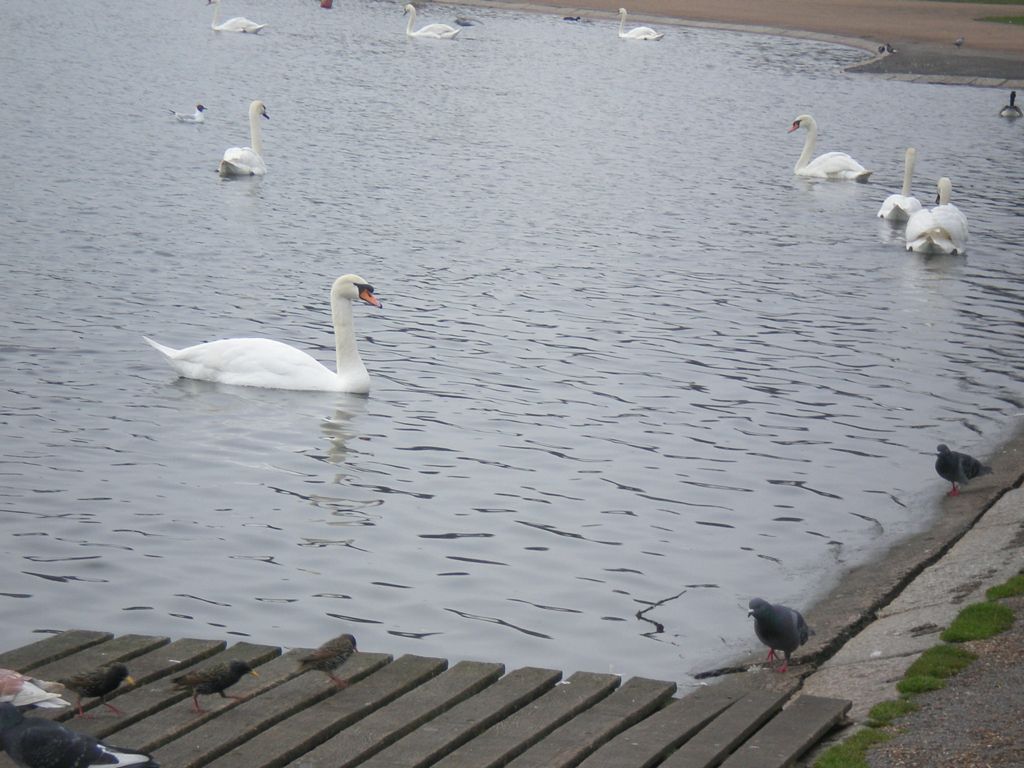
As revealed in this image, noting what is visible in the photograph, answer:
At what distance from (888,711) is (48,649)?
12.3 ft

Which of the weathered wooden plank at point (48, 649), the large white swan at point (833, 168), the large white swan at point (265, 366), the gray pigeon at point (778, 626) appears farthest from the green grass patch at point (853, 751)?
the large white swan at point (833, 168)

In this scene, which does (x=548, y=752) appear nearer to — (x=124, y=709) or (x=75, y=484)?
(x=124, y=709)

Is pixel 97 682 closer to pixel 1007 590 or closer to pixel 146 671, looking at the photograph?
pixel 146 671

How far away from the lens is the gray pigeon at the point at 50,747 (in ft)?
16.6

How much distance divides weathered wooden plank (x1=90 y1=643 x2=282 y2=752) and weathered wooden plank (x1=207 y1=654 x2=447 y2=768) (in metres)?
0.26

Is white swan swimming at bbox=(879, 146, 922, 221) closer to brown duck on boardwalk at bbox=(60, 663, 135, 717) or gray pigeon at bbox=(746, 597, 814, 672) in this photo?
gray pigeon at bbox=(746, 597, 814, 672)

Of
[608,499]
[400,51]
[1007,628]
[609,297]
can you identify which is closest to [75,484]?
[608,499]

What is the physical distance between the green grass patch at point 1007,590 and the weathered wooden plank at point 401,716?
2.62 metres

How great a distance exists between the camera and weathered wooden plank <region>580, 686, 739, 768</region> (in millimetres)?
5734

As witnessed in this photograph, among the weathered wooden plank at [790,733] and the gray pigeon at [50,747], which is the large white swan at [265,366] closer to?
the weathered wooden plank at [790,733]

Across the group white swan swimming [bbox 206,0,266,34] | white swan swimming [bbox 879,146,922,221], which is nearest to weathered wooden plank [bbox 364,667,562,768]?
white swan swimming [bbox 879,146,922,221]

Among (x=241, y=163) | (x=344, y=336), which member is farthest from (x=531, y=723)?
(x=241, y=163)

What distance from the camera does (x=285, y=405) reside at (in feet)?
39.9

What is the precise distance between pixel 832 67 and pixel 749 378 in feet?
111
